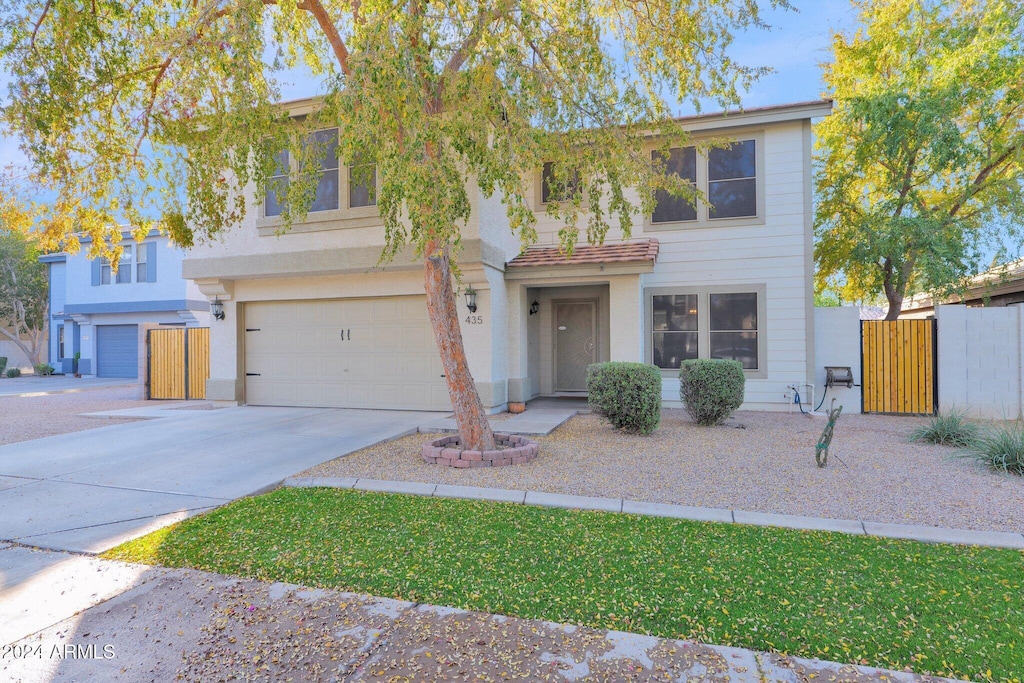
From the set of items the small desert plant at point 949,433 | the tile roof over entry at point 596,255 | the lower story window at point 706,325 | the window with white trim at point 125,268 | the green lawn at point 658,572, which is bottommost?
the green lawn at point 658,572

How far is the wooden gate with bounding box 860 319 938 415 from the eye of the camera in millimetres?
10086

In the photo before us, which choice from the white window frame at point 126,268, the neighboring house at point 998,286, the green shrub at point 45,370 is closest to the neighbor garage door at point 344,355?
the neighboring house at point 998,286

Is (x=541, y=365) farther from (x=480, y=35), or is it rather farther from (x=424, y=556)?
(x=424, y=556)

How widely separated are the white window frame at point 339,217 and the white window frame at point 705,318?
5714 mm

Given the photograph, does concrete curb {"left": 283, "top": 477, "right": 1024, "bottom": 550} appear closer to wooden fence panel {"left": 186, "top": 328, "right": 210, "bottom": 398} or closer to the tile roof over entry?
the tile roof over entry

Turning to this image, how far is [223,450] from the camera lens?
709 centimetres

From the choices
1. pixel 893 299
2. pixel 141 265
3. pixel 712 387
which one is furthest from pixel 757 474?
pixel 141 265

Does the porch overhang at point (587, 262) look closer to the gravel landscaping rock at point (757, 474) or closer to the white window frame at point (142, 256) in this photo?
the gravel landscaping rock at point (757, 474)

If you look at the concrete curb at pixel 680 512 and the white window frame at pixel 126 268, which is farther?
the white window frame at pixel 126 268

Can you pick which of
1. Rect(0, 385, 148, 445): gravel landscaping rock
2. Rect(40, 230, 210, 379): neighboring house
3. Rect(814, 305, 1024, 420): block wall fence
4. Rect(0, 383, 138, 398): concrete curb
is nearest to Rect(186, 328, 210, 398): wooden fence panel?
Rect(0, 385, 148, 445): gravel landscaping rock

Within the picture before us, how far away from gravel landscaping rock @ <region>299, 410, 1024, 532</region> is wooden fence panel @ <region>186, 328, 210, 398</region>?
7990mm

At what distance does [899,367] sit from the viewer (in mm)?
10234

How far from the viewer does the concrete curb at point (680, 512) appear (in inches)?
159

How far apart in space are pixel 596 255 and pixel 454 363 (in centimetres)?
488
